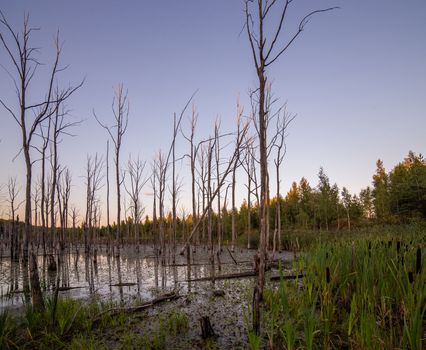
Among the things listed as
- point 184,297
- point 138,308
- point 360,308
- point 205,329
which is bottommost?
point 184,297

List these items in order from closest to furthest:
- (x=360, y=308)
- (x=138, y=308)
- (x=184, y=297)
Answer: (x=360, y=308) < (x=138, y=308) < (x=184, y=297)

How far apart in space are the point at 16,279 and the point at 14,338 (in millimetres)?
7517

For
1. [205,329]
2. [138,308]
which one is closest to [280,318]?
[205,329]

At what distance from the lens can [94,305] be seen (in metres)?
5.15

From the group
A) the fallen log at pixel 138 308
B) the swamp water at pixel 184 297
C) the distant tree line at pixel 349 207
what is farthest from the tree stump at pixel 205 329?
the distant tree line at pixel 349 207

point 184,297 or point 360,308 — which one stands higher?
point 360,308

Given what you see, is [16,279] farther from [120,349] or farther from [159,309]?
[120,349]

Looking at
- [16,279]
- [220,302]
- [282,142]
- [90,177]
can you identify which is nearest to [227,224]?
[90,177]

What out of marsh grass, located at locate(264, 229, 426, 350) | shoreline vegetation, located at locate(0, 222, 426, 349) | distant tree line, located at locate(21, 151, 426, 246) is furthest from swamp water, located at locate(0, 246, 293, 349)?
distant tree line, located at locate(21, 151, 426, 246)

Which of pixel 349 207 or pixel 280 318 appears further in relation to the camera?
pixel 349 207

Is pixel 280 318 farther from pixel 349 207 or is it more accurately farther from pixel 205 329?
pixel 349 207

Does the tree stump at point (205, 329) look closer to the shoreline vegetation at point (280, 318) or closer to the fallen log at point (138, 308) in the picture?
the shoreline vegetation at point (280, 318)

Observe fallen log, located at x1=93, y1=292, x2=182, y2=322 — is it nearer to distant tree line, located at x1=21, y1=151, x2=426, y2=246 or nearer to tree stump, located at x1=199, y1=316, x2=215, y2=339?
tree stump, located at x1=199, y1=316, x2=215, y2=339

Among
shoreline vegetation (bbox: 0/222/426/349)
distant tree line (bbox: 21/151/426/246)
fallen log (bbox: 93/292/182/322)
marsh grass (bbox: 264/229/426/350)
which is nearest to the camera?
marsh grass (bbox: 264/229/426/350)
